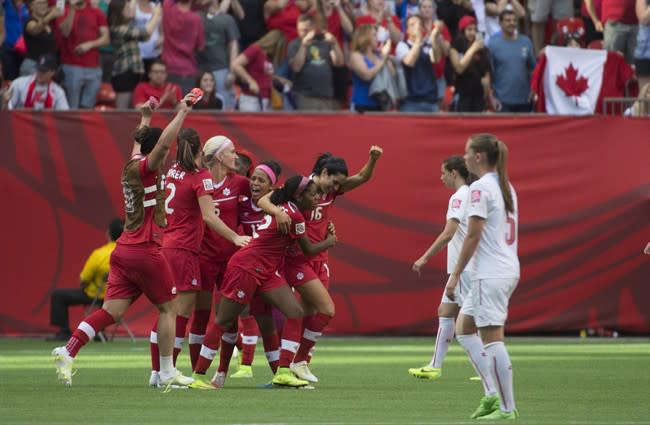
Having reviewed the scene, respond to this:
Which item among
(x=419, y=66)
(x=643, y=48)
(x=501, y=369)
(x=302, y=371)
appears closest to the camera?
(x=501, y=369)

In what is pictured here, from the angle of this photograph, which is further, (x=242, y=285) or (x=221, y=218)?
(x=221, y=218)

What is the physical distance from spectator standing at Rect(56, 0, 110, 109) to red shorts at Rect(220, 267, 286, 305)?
9.57 meters

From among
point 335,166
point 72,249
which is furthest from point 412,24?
point 335,166

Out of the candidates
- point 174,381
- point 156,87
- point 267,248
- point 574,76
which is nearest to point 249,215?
point 267,248

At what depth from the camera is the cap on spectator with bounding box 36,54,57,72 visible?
20781 millimetres

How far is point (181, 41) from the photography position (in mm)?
22188

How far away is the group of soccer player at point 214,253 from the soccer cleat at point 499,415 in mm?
3151

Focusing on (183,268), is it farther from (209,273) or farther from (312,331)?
(312,331)

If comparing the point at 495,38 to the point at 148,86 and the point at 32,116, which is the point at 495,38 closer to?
the point at 148,86

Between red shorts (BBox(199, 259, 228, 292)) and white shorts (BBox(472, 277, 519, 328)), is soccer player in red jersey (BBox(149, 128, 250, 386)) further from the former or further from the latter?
white shorts (BBox(472, 277, 519, 328))

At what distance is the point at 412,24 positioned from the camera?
23.1 meters

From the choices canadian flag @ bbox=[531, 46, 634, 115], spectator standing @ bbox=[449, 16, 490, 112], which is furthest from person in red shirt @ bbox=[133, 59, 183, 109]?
canadian flag @ bbox=[531, 46, 634, 115]

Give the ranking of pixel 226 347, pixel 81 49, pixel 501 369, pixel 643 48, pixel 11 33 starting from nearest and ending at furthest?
pixel 501 369 < pixel 226 347 < pixel 81 49 < pixel 11 33 < pixel 643 48

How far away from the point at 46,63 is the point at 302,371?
29.8ft
